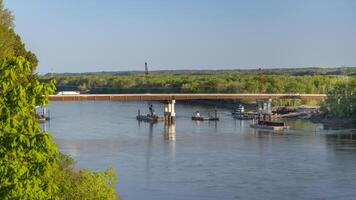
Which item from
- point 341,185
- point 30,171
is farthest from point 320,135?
point 30,171

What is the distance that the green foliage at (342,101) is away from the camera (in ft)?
172

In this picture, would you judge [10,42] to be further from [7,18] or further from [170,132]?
[170,132]

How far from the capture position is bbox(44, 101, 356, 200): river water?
842 inches

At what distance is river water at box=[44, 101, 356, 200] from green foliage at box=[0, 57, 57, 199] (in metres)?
15.0

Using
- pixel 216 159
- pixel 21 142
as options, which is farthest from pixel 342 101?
pixel 21 142

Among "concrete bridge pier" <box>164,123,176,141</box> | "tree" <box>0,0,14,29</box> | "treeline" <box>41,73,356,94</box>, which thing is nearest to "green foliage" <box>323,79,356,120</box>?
"concrete bridge pier" <box>164,123,176,141</box>

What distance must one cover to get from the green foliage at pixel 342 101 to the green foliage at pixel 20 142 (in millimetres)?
48321

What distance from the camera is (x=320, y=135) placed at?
4222 cm

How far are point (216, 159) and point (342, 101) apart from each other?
86.3ft

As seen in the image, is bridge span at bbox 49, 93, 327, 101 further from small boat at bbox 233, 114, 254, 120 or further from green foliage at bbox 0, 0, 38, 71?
green foliage at bbox 0, 0, 38, 71

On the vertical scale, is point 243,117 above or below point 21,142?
below

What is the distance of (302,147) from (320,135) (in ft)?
27.4

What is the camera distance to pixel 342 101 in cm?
5350

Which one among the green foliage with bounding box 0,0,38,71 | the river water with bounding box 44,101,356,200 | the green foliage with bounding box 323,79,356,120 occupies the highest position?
the green foliage with bounding box 0,0,38,71
